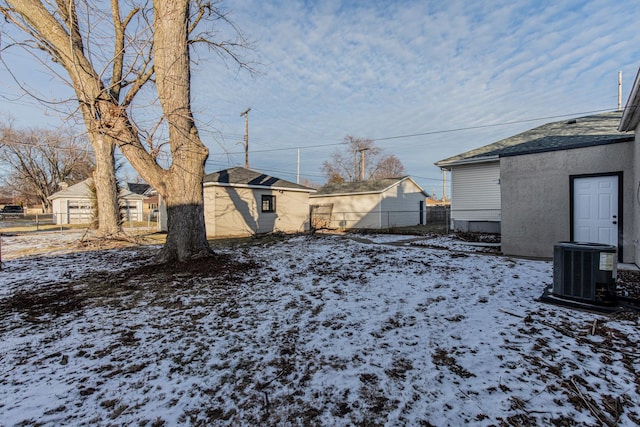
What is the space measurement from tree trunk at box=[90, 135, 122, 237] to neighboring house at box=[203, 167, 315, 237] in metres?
3.65

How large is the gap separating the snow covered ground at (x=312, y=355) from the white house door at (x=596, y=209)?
2.15 metres

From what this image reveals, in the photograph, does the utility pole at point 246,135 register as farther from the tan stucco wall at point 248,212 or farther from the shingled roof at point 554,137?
the shingled roof at point 554,137

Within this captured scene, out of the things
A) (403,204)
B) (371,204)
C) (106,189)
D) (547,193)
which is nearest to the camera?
(547,193)

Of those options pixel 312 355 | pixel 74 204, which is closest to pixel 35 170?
pixel 74 204

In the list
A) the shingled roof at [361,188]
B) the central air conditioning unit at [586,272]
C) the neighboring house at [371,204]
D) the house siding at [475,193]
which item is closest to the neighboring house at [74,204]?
the shingled roof at [361,188]

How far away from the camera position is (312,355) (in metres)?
2.61

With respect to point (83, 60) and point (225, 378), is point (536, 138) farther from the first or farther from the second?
point (83, 60)

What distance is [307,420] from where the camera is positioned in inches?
71.1

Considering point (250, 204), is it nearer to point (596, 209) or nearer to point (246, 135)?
point (246, 135)

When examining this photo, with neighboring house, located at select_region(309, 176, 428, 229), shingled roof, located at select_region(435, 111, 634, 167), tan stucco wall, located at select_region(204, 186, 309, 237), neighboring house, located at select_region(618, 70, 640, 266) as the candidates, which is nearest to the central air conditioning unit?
neighboring house, located at select_region(618, 70, 640, 266)

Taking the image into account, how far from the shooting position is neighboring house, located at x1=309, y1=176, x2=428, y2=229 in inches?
746

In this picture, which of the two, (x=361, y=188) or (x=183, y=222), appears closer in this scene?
(x=183, y=222)

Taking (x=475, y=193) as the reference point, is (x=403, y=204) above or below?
below

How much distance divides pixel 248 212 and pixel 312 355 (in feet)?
42.0
